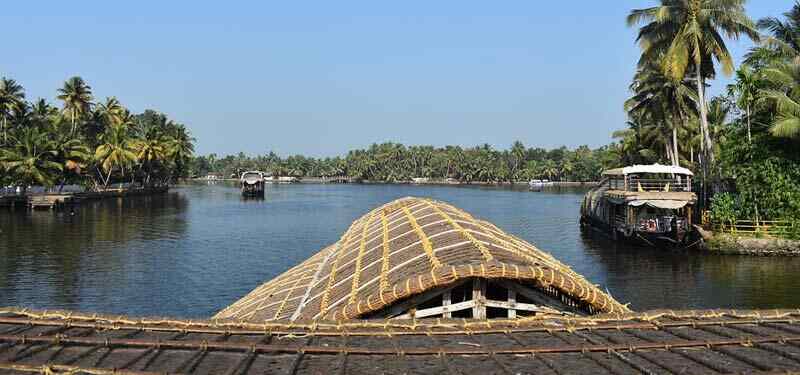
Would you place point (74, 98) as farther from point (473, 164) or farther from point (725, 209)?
point (473, 164)

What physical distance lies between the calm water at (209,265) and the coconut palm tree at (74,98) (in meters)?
26.4

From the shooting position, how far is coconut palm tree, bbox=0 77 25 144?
57.4 metres

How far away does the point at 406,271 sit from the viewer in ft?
25.0

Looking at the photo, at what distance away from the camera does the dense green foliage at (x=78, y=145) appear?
51375 millimetres

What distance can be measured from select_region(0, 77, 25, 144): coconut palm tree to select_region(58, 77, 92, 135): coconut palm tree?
28.0 ft

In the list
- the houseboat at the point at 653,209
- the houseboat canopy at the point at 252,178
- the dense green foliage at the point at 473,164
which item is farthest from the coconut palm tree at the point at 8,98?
the dense green foliage at the point at 473,164

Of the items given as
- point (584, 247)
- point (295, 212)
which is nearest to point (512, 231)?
point (584, 247)

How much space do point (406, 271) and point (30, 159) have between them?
172ft

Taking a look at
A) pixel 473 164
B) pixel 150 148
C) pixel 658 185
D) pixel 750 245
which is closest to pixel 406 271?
pixel 750 245

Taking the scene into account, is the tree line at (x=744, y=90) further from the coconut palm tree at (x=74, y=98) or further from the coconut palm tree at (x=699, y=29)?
the coconut palm tree at (x=74, y=98)

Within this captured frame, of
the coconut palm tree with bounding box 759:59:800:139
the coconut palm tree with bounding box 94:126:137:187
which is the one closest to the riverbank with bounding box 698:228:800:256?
the coconut palm tree with bounding box 759:59:800:139

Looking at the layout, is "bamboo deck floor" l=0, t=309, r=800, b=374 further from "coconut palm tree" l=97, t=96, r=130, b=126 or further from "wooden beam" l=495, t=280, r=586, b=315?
"coconut palm tree" l=97, t=96, r=130, b=126

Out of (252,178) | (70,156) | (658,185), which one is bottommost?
(658,185)

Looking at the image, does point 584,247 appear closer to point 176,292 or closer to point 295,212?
point 176,292
